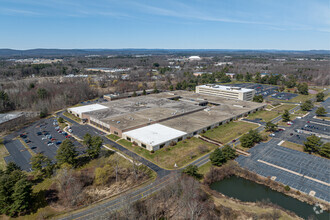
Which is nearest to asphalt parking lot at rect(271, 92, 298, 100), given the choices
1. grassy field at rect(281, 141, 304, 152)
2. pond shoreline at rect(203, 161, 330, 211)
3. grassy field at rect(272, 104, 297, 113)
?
grassy field at rect(272, 104, 297, 113)

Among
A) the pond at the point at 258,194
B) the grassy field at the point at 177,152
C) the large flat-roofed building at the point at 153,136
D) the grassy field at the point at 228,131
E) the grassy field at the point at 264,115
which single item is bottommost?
the pond at the point at 258,194

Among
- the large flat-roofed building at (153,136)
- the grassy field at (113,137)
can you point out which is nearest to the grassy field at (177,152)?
the large flat-roofed building at (153,136)

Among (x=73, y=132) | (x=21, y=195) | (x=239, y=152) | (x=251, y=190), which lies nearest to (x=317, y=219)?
(x=251, y=190)

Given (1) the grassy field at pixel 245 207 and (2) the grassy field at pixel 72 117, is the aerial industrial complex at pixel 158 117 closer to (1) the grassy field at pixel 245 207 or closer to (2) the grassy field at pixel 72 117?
(2) the grassy field at pixel 72 117

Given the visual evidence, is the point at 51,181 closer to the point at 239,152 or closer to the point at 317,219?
the point at 239,152

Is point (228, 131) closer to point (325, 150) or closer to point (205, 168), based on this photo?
point (205, 168)

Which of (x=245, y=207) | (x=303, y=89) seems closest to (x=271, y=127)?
(x=245, y=207)

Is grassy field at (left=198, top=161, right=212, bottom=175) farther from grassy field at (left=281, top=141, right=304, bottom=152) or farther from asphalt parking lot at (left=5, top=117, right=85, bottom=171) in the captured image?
asphalt parking lot at (left=5, top=117, right=85, bottom=171)
